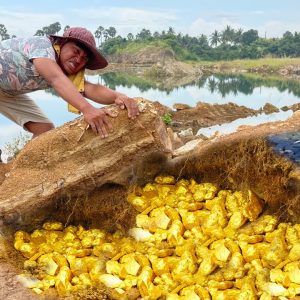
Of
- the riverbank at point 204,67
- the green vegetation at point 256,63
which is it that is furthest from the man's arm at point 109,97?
the green vegetation at point 256,63

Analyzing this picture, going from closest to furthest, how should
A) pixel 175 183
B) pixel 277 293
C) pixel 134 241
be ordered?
pixel 277 293 → pixel 134 241 → pixel 175 183

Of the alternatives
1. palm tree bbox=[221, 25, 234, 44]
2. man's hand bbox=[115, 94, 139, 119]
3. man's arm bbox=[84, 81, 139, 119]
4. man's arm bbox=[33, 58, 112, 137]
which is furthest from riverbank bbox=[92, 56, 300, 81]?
man's arm bbox=[33, 58, 112, 137]

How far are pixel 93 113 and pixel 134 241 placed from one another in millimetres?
1188

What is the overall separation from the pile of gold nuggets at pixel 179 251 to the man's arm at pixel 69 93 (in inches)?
29.6

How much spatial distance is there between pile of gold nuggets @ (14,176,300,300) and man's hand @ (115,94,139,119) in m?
0.69

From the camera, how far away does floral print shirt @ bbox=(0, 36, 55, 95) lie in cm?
436

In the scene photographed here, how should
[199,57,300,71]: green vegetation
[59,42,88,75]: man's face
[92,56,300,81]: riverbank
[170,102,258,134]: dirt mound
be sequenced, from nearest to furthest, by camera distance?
[59,42,88,75]: man's face, [170,102,258,134]: dirt mound, [92,56,300,81]: riverbank, [199,57,300,71]: green vegetation

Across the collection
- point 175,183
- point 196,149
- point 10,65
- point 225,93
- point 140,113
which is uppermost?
point 10,65

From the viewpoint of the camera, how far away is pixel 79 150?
14.7 feet

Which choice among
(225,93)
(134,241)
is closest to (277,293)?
(134,241)

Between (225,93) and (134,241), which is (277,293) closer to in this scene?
(134,241)

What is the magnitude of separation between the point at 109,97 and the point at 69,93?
0.53 meters

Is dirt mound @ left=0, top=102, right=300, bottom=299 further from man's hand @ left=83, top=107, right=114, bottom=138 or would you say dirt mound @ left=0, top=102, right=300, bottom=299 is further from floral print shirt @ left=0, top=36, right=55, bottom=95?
floral print shirt @ left=0, top=36, right=55, bottom=95

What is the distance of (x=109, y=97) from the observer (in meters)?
4.53
